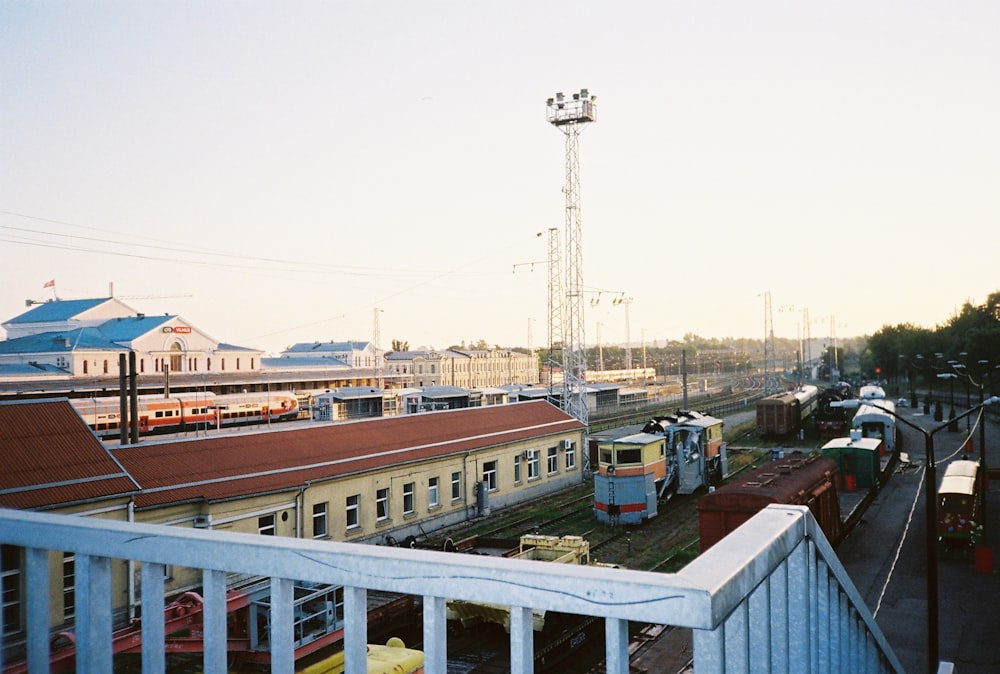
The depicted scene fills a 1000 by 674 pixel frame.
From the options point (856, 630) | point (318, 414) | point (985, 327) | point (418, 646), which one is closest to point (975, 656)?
point (418, 646)

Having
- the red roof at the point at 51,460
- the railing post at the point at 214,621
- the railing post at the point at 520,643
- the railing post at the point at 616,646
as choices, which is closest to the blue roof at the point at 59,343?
the red roof at the point at 51,460

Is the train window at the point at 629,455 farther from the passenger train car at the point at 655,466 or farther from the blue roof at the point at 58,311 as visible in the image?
the blue roof at the point at 58,311

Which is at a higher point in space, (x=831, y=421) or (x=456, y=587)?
(x=456, y=587)

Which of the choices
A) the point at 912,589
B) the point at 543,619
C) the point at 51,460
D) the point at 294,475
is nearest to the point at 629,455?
the point at 912,589

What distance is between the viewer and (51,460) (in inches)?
677

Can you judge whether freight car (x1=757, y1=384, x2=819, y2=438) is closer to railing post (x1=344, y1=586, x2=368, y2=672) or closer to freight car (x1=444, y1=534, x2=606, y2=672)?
freight car (x1=444, y1=534, x2=606, y2=672)

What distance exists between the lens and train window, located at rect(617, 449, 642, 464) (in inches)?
1131

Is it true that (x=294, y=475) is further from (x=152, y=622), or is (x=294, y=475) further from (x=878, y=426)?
(x=878, y=426)

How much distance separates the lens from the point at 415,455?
27.4 metres

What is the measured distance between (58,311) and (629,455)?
229 ft

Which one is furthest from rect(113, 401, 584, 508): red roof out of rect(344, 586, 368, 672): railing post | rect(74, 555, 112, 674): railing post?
rect(344, 586, 368, 672): railing post

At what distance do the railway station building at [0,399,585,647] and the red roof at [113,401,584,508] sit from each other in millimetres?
51

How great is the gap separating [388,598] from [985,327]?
248 ft

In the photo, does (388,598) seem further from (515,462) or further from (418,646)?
(515,462)
